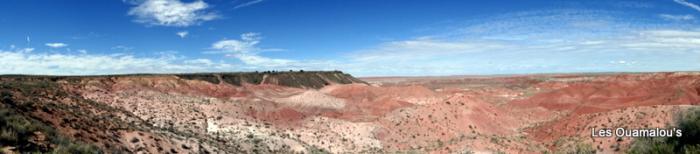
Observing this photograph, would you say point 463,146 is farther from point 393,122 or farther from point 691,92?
point 691,92

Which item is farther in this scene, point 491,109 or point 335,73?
point 335,73

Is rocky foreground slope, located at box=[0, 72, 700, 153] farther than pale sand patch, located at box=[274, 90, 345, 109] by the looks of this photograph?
No

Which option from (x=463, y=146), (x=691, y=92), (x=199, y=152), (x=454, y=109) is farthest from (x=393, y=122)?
(x=691, y=92)

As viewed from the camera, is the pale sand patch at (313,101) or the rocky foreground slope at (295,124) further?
the pale sand patch at (313,101)

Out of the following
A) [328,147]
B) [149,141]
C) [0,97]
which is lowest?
[328,147]

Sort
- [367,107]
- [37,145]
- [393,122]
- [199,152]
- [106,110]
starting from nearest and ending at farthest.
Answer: [37,145] → [199,152] → [106,110] → [393,122] → [367,107]

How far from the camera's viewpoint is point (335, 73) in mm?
116188

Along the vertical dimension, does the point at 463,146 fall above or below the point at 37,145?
below

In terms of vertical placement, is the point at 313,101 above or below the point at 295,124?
above

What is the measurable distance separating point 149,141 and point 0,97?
230 inches

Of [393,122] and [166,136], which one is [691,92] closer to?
[393,122]

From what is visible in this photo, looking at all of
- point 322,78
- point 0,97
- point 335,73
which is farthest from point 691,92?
point 335,73

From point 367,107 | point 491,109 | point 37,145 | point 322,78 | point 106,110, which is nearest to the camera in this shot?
point 37,145

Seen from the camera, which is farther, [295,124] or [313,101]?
[313,101]
